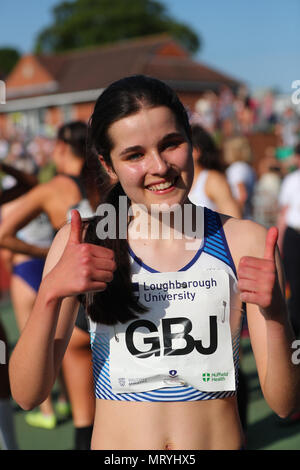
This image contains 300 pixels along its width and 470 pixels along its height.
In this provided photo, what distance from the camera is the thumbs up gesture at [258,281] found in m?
1.51

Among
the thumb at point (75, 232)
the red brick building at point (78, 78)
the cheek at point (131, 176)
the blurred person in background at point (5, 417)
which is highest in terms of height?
the red brick building at point (78, 78)

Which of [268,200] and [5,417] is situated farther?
[268,200]

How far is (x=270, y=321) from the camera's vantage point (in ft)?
5.15

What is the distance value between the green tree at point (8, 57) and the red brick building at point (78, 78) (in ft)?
103

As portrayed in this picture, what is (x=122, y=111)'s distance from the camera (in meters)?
1.76

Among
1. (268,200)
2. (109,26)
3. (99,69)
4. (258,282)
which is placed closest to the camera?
(258,282)

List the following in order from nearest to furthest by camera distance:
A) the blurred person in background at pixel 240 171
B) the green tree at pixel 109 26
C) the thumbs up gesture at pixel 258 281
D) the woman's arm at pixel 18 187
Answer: the thumbs up gesture at pixel 258 281 → the woman's arm at pixel 18 187 → the blurred person in background at pixel 240 171 → the green tree at pixel 109 26

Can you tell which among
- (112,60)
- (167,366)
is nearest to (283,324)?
(167,366)

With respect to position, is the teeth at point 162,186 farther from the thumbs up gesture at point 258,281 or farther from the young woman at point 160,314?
the thumbs up gesture at point 258,281

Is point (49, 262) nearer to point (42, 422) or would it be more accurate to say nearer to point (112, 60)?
point (42, 422)

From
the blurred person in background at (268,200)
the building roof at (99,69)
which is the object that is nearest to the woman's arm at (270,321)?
the blurred person in background at (268,200)

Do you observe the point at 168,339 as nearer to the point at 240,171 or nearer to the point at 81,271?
the point at 81,271

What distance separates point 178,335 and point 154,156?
48cm

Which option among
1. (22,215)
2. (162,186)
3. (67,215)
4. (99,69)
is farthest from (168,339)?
(99,69)
